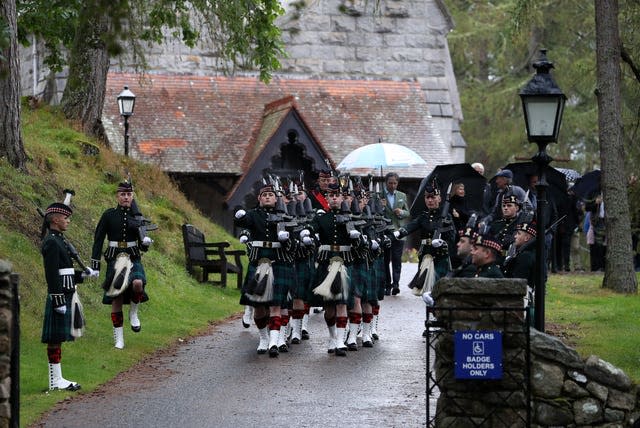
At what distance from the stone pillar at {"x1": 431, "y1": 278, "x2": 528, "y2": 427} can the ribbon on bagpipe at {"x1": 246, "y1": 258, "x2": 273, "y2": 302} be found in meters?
5.11

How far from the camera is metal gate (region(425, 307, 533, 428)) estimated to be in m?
11.7

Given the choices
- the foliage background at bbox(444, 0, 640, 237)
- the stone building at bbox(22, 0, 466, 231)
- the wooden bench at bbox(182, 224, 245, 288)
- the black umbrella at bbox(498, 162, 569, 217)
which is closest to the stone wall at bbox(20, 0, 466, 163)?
the stone building at bbox(22, 0, 466, 231)

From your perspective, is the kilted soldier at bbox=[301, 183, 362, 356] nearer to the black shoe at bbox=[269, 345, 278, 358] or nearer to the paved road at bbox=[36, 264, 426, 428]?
the paved road at bbox=[36, 264, 426, 428]

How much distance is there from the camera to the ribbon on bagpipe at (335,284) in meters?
16.7

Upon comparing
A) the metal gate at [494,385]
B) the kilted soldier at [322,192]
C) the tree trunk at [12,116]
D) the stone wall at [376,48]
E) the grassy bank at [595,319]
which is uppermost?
the stone wall at [376,48]

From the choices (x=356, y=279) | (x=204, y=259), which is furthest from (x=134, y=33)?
(x=204, y=259)

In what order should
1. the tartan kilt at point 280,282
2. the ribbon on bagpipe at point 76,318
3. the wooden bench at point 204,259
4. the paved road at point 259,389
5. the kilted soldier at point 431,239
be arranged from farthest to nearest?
the wooden bench at point 204,259
the kilted soldier at point 431,239
the tartan kilt at point 280,282
the ribbon on bagpipe at point 76,318
the paved road at point 259,389

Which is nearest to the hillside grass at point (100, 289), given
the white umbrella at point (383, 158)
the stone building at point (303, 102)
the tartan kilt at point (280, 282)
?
the tartan kilt at point (280, 282)

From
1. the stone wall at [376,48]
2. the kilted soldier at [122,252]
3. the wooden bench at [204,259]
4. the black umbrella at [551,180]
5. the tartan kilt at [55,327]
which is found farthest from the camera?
the stone wall at [376,48]

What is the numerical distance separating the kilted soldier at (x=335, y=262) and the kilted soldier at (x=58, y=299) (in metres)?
3.29

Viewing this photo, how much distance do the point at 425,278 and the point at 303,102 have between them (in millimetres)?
22643

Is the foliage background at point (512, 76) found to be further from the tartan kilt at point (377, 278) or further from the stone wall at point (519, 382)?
the stone wall at point (519, 382)

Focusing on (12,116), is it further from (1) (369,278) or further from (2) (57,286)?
(2) (57,286)

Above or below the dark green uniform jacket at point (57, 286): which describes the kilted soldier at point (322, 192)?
above
